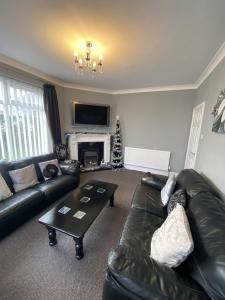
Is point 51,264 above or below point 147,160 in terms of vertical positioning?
below

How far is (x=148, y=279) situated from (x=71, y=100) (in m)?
4.39

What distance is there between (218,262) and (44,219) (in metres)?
1.68

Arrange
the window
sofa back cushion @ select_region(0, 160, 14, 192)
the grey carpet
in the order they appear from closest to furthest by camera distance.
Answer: the grey carpet → sofa back cushion @ select_region(0, 160, 14, 192) → the window

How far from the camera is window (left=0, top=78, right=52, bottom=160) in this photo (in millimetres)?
2779

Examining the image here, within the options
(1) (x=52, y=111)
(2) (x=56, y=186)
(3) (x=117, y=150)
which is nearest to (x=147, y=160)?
(3) (x=117, y=150)

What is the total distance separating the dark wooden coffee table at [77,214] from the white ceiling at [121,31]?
2.28m

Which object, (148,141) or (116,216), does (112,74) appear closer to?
(148,141)

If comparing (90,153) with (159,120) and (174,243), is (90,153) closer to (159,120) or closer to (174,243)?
(159,120)

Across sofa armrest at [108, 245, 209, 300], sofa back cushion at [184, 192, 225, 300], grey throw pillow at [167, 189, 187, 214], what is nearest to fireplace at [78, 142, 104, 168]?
grey throw pillow at [167, 189, 187, 214]

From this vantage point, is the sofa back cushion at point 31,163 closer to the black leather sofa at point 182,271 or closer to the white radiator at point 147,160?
the black leather sofa at point 182,271

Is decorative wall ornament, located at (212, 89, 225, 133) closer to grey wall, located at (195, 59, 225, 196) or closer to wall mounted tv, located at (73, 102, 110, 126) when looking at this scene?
grey wall, located at (195, 59, 225, 196)

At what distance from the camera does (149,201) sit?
2.08 meters

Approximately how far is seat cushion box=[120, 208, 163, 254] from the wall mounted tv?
332cm

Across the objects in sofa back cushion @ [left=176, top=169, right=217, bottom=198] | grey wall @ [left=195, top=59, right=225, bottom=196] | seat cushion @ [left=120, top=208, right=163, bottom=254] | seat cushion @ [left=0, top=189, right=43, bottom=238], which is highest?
grey wall @ [left=195, top=59, right=225, bottom=196]
